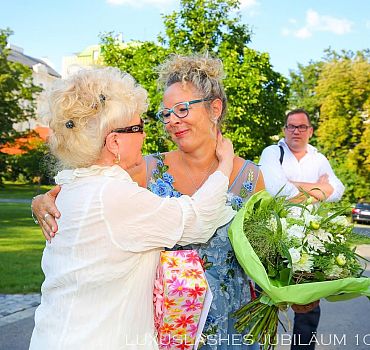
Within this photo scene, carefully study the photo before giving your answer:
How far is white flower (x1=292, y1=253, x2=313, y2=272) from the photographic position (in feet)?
7.14

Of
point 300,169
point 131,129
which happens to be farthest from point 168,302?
point 300,169

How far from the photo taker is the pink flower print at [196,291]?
2137 millimetres

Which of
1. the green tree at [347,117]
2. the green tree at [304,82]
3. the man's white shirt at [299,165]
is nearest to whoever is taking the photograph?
the man's white shirt at [299,165]

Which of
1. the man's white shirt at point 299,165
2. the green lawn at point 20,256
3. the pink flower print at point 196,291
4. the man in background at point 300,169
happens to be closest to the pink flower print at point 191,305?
the pink flower print at point 196,291

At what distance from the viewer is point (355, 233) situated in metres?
2.45

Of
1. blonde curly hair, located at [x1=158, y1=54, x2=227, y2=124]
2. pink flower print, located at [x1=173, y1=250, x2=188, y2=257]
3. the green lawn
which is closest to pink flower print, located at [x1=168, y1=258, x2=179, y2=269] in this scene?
pink flower print, located at [x1=173, y1=250, x2=188, y2=257]

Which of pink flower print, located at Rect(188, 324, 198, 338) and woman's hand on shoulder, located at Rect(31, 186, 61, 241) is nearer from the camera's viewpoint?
woman's hand on shoulder, located at Rect(31, 186, 61, 241)

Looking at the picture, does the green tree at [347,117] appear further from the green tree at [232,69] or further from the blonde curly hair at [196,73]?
the blonde curly hair at [196,73]

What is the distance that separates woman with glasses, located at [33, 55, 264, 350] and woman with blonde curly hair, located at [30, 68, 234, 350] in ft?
1.59

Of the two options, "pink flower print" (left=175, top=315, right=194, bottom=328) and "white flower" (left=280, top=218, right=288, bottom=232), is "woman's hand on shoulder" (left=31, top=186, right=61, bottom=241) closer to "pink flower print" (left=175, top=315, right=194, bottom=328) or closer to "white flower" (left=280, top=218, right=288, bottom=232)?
"pink flower print" (left=175, top=315, right=194, bottom=328)

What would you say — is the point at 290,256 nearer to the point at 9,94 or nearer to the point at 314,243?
the point at 314,243

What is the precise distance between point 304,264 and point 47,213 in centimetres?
111

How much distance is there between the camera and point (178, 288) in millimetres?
2105

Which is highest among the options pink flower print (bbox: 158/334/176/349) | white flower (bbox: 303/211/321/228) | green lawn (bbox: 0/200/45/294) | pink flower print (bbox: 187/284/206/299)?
white flower (bbox: 303/211/321/228)
